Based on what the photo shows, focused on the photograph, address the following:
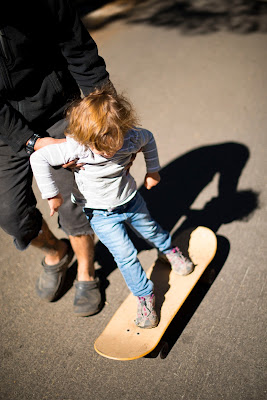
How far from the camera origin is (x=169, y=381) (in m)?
2.28

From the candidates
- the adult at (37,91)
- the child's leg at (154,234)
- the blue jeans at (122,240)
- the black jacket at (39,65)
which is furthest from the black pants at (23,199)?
the child's leg at (154,234)

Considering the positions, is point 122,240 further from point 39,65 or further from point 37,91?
point 39,65

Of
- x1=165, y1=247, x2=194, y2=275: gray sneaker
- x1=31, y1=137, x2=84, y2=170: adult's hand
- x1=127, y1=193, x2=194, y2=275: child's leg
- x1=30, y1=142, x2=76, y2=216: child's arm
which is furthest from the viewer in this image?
x1=165, y1=247, x2=194, y2=275: gray sneaker

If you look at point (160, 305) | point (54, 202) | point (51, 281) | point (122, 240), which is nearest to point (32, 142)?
point (54, 202)

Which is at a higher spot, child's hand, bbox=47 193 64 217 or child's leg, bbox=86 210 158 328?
child's hand, bbox=47 193 64 217

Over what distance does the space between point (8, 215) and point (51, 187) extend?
1.64 feet

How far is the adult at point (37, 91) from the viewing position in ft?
6.88

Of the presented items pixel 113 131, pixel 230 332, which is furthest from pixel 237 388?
pixel 113 131

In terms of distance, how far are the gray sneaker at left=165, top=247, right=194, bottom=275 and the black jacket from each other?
3.84 ft

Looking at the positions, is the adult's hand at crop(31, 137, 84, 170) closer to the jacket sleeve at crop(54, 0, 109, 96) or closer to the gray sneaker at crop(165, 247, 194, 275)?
the jacket sleeve at crop(54, 0, 109, 96)

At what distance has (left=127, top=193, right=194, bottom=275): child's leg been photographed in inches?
96.2

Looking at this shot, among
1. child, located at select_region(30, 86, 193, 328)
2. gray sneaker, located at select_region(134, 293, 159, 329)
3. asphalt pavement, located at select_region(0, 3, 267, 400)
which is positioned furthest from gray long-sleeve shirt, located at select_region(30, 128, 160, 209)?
asphalt pavement, located at select_region(0, 3, 267, 400)

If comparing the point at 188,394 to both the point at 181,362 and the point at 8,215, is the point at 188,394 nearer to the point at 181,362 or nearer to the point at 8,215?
the point at 181,362

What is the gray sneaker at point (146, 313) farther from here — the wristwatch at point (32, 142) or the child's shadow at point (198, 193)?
the wristwatch at point (32, 142)
